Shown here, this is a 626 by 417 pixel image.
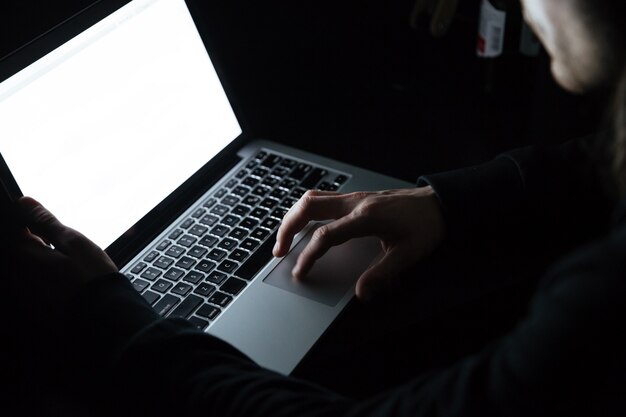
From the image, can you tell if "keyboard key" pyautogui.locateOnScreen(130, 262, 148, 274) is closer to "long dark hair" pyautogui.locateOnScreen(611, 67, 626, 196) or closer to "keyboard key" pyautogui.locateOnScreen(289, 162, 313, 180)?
"keyboard key" pyautogui.locateOnScreen(289, 162, 313, 180)

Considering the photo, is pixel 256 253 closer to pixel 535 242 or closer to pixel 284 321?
pixel 284 321

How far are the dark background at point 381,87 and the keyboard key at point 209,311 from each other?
367 millimetres

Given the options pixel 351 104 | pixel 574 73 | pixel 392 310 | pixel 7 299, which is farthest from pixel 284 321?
pixel 351 104

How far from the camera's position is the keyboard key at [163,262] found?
0.86 meters

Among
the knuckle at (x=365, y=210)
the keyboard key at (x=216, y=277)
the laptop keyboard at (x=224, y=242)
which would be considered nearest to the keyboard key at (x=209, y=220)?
the laptop keyboard at (x=224, y=242)

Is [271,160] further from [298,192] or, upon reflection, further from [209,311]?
[209,311]

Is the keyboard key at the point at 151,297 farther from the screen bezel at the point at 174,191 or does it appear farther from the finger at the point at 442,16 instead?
the finger at the point at 442,16

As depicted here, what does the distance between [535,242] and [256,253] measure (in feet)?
1.15

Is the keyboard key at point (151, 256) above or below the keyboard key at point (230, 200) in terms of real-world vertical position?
above

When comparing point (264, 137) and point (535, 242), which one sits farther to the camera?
point (264, 137)

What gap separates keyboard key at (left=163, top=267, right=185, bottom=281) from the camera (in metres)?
0.84

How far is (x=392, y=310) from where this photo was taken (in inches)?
29.9

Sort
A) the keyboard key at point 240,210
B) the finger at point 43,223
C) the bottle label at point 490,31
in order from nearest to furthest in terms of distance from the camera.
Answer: the finger at point 43,223 < the keyboard key at point 240,210 < the bottle label at point 490,31

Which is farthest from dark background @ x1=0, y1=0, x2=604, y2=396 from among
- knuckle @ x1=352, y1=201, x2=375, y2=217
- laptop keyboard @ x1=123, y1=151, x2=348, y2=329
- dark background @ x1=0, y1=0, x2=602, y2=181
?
knuckle @ x1=352, y1=201, x2=375, y2=217
